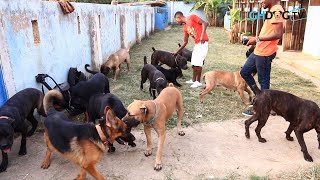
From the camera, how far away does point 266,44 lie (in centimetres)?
552

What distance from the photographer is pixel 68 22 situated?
7438mm

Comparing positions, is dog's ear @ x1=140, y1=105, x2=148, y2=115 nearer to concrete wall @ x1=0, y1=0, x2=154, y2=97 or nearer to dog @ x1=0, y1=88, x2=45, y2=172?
dog @ x1=0, y1=88, x2=45, y2=172

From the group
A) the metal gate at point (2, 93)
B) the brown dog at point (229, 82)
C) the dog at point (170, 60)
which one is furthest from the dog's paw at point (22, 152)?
the dog at point (170, 60)

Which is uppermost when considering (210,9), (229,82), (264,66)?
(210,9)

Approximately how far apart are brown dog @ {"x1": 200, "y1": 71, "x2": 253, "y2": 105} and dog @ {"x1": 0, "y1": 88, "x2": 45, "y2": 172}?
3968 mm

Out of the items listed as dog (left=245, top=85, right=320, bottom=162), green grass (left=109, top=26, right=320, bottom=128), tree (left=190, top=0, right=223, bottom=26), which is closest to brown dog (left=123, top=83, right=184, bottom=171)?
green grass (left=109, top=26, right=320, bottom=128)

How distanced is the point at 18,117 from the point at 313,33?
11433mm

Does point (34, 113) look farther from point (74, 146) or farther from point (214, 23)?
point (214, 23)

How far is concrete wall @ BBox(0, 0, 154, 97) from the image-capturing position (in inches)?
196

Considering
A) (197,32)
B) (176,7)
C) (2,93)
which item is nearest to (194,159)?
(2,93)

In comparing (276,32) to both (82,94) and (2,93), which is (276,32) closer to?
(82,94)

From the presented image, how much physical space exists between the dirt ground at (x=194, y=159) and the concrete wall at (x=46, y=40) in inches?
56.3

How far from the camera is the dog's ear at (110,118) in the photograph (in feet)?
11.4

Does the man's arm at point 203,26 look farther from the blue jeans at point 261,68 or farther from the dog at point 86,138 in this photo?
the dog at point 86,138
